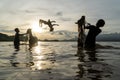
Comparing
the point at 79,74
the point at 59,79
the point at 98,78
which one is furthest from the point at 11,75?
the point at 98,78

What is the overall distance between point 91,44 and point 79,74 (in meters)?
11.3

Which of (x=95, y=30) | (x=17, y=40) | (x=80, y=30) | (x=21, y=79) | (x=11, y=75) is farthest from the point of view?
(x=17, y=40)

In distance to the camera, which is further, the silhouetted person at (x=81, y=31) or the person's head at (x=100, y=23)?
the silhouetted person at (x=81, y=31)

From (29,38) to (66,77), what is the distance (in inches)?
1219

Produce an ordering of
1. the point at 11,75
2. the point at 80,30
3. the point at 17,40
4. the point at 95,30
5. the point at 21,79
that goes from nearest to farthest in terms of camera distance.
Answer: the point at 21,79 → the point at 11,75 → the point at 95,30 → the point at 80,30 → the point at 17,40

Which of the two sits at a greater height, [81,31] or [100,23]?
[100,23]

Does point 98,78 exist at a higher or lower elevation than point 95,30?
lower

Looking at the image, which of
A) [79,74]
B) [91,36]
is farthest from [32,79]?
[91,36]

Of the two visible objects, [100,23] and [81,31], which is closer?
[100,23]

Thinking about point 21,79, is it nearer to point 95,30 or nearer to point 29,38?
point 95,30

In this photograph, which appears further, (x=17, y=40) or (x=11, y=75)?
(x=17, y=40)

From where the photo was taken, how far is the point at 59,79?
24.8ft

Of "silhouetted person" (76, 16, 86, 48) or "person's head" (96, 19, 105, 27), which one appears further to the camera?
"silhouetted person" (76, 16, 86, 48)

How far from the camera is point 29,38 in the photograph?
38438 mm
